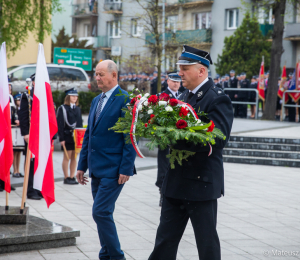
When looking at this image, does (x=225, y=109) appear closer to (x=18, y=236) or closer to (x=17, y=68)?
(x=18, y=236)

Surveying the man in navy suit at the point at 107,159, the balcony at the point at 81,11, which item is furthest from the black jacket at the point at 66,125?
the balcony at the point at 81,11

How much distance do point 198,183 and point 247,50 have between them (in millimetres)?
31281

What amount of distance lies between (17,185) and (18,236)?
4309 millimetres

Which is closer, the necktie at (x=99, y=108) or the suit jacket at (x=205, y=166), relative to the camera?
the suit jacket at (x=205, y=166)

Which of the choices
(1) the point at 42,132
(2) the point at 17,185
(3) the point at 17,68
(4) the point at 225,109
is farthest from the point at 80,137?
(3) the point at 17,68

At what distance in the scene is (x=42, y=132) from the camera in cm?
556

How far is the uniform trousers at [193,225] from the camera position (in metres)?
3.61

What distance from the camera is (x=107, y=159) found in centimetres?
457

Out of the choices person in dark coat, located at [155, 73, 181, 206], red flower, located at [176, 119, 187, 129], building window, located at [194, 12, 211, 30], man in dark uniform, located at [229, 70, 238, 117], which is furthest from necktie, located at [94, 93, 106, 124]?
building window, located at [194, 12, 211, 30]

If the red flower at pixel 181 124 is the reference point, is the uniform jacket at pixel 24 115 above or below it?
below

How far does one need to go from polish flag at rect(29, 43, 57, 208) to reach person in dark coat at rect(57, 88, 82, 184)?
3642 millimetres

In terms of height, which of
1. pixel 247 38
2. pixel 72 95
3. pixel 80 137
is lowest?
pixel 80 137

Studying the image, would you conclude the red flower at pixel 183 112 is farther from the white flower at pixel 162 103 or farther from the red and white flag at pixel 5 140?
the red and white flag at pixel 5 140

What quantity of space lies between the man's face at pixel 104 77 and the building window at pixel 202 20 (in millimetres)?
36047
